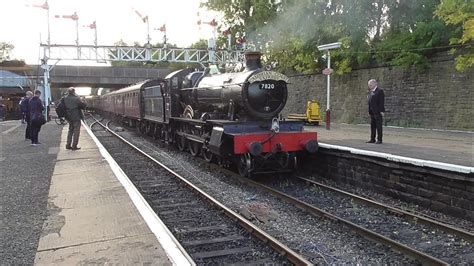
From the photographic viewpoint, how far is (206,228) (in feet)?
20.0

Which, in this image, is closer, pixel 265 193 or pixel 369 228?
pixel 369 228

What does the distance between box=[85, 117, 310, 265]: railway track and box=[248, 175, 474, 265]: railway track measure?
4.25 feet

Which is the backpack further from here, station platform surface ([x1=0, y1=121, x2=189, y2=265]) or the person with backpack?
station platform surface ([x1=0, y1=121, x2=189, y2=265])

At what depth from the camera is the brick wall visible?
655cm

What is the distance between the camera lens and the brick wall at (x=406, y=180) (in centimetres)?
655

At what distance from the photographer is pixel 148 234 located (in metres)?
4.98

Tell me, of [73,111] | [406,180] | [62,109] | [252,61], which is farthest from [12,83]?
[406,180]

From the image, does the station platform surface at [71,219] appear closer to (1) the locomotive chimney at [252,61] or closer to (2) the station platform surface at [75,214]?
(2) the station platform surface at [75,214]

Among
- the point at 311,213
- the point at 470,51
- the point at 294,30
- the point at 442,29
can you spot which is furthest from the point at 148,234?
the point at 294,30

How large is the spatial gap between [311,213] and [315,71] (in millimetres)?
21191

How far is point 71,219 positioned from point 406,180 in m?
5.36

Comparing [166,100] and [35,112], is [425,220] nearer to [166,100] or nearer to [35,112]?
[166,100]

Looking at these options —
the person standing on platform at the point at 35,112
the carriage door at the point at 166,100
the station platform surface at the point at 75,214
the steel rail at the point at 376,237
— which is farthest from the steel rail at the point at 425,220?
the person standing on platform at the point at 35,112

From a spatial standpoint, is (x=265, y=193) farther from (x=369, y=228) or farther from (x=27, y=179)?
(x=27, y=179)
